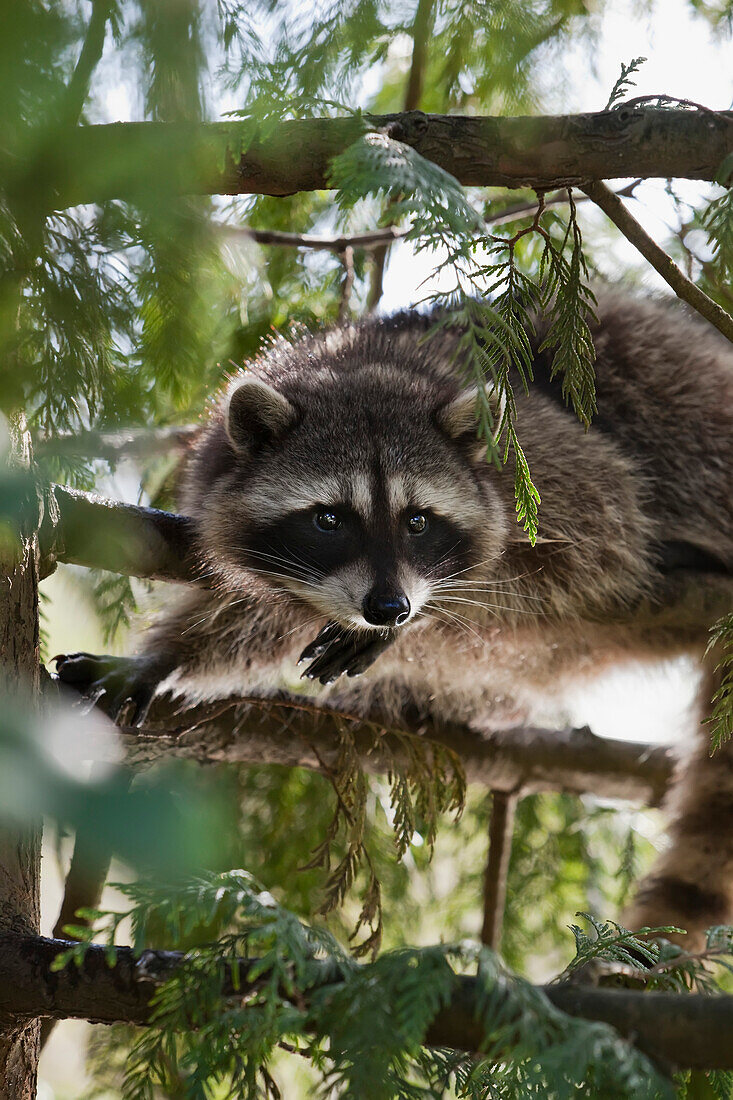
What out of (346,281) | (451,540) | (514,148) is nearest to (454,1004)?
(514,148)

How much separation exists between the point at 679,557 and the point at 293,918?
230cm

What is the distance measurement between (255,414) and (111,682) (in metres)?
0.77

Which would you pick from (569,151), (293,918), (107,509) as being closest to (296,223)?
(107,509)

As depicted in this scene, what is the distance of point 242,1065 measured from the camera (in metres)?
1.13

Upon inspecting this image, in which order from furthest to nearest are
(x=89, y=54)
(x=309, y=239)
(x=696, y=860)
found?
(x=696, y=860) < (x=309, y=239) < (x=89, y=54)

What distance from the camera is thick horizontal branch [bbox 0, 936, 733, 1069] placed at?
1067 millimetres

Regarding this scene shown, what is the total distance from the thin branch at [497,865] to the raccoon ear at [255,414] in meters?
1.49

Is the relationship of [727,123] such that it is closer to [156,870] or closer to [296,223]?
[156,870]

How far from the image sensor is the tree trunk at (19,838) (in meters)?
1.48

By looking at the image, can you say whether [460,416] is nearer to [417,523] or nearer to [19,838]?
[417,523]

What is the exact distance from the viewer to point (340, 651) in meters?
2.60

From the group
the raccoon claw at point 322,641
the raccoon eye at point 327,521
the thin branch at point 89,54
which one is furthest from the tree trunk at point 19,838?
the raccoon claw at point 322,641

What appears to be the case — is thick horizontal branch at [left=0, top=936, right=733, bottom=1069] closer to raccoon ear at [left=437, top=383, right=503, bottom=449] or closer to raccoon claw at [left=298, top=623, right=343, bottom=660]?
raccoon claw at [left=298, top=623, right=343, bottom=660]

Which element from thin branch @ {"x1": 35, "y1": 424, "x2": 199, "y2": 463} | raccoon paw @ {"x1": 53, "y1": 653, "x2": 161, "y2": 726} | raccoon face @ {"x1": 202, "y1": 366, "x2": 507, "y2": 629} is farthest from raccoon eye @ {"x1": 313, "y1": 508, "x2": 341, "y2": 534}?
raccoon paw @ {"x1": 53, "y1": 653, "x2": 161, "y2": 726}
